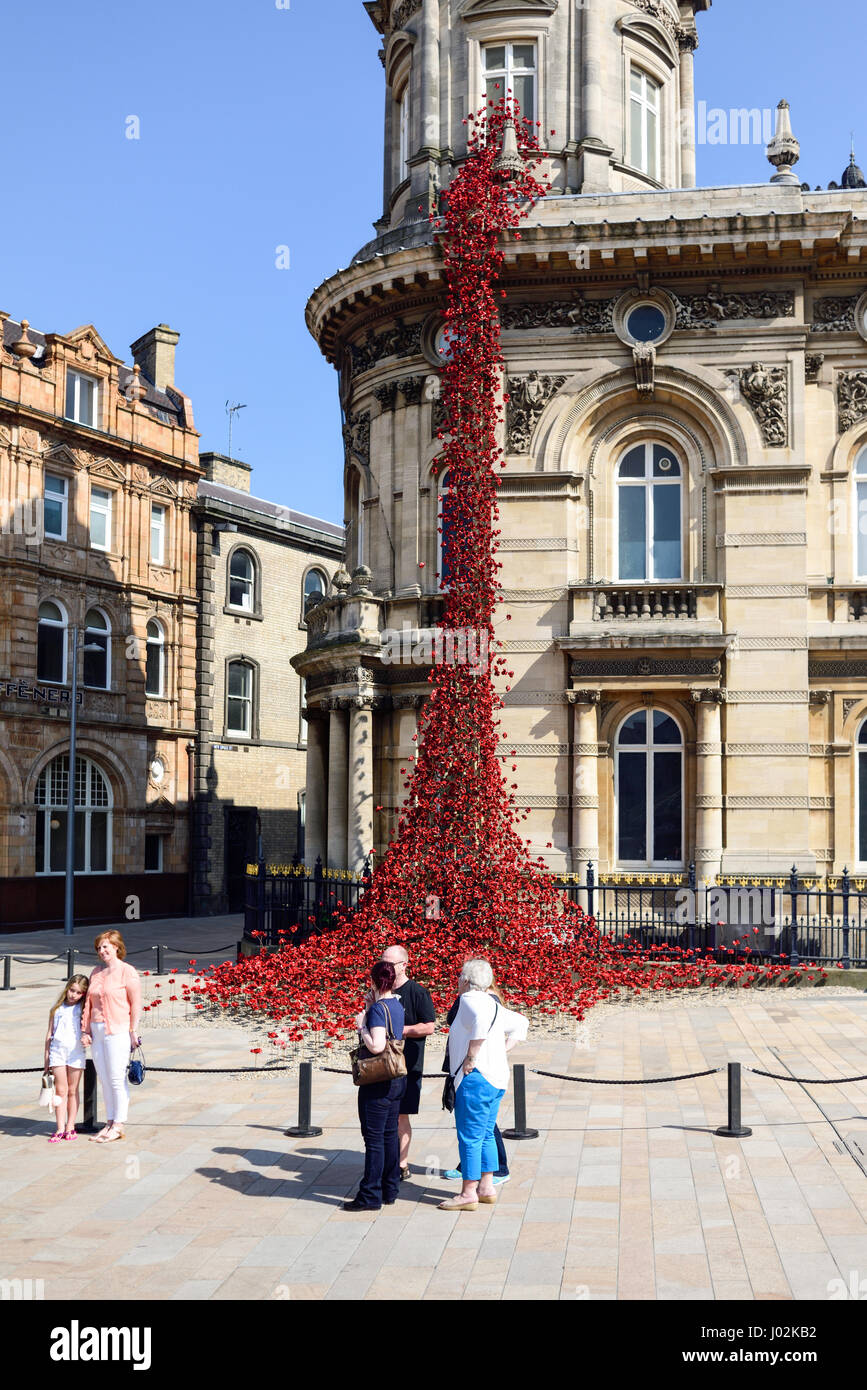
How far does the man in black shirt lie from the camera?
9992 mm

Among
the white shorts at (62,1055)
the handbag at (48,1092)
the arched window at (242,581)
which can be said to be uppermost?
the arched window at (242,581)

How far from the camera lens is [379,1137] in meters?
9.59

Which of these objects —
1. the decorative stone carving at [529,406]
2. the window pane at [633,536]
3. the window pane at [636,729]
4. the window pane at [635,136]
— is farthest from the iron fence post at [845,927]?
the window pane at [635,136]

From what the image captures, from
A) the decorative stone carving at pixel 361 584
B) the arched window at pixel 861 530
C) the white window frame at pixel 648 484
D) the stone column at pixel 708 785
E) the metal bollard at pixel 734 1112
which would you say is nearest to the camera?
the metal bollard at pixel 734 1112

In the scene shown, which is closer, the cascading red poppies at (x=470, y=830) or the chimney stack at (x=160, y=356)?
the cascading red poppies at (x=470, y=830)

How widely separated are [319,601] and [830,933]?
11955 millimetres

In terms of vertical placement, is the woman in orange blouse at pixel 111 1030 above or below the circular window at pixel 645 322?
below

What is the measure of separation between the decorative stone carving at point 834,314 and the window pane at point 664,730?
24.7 feet

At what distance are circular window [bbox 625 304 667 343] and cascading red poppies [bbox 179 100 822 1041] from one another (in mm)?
2456

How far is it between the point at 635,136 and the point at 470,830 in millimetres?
15700

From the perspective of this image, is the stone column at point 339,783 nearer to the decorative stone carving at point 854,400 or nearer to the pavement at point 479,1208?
the pavement at point 479,1208

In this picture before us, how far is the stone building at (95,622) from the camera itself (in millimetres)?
31328

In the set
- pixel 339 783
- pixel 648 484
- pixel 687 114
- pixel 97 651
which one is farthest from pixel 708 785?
pixel 97 651

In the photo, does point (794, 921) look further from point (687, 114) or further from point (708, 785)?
point (687, 114)
